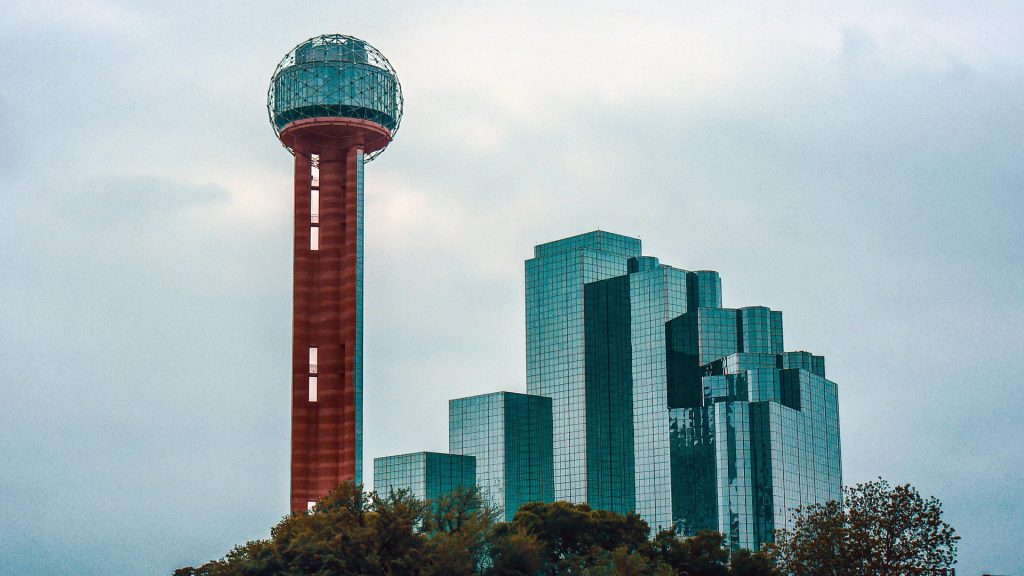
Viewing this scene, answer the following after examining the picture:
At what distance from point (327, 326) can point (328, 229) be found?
39.9 ft

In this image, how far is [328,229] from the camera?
537ft

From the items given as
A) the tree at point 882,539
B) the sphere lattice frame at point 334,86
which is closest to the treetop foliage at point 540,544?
the tree at point 882,539

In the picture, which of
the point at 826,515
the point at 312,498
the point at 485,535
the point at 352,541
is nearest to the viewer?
the point at 352,541

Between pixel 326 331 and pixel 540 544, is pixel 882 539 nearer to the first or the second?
pixel 540 544

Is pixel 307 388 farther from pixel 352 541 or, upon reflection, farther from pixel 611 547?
pixel 352 541

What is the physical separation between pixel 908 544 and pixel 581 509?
39.6 metres

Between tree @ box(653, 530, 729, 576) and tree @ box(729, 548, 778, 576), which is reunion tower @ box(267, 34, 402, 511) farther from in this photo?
tree @ box(729, 548, 778, 576)

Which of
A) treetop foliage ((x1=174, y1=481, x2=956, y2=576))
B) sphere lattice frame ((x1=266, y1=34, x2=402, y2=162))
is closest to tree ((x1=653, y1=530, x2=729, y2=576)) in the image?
treetop foliage ((x1=174, y1=481, x2=956, y2=576))

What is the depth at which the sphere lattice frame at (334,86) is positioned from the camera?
16588 centimetres

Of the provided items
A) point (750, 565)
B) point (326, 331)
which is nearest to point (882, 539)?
point (750, 565)

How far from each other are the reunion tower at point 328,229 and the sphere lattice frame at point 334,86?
126 millimetres

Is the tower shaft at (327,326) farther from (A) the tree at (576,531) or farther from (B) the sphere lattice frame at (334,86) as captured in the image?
(A) the tree at (576,531)

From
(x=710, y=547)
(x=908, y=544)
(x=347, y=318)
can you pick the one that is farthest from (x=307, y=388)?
(x=908, y=544)

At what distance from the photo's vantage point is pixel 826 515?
416 ft
